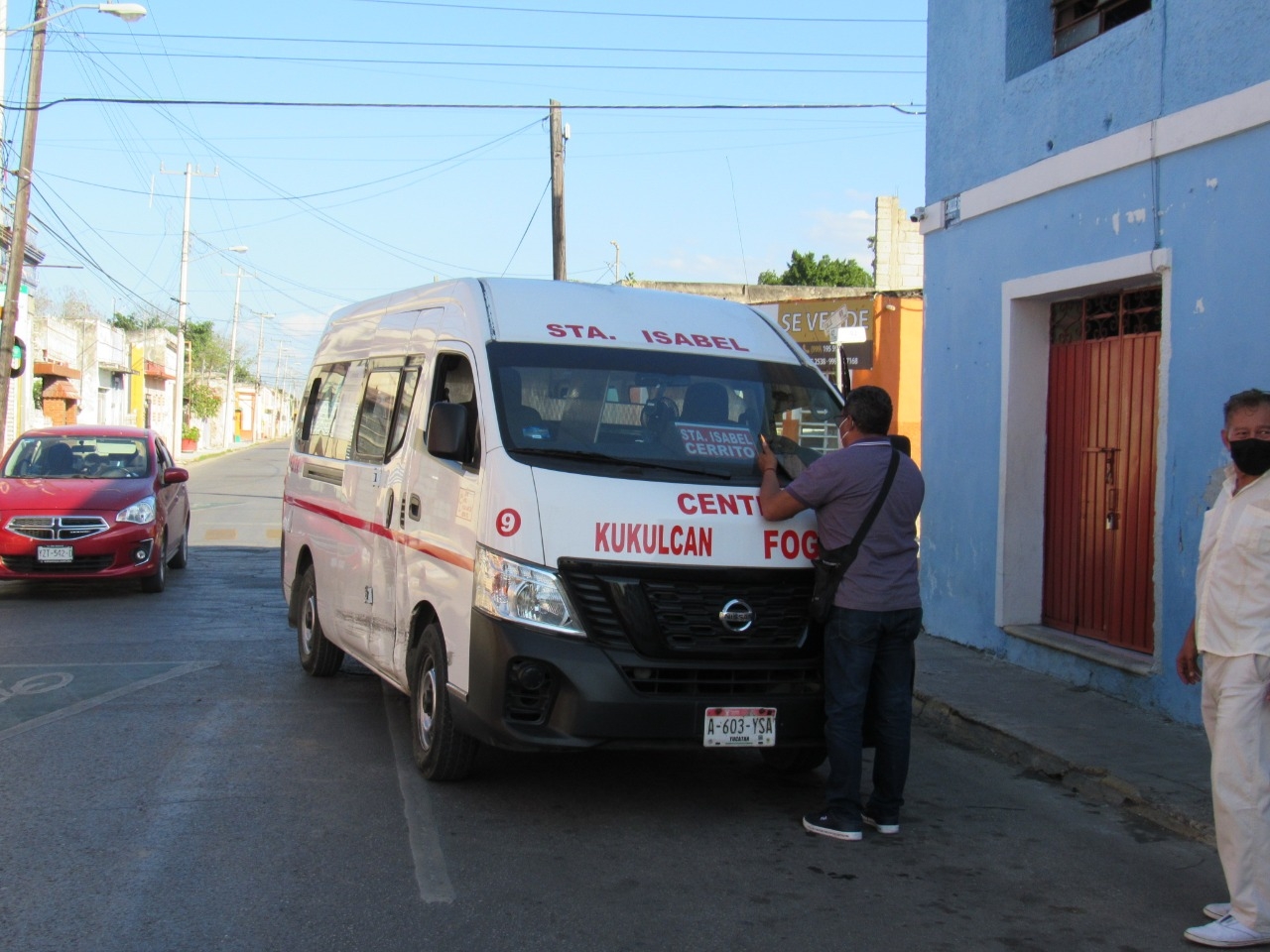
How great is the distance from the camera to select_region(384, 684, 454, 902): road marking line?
469 centimetres

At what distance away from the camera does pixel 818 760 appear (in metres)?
6.39

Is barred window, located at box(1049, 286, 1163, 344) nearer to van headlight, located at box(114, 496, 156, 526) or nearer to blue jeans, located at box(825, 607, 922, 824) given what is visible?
blue jeans, located at box(825, 607, 922, 824)

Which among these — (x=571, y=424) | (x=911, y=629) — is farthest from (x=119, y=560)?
(x=911, y=629)

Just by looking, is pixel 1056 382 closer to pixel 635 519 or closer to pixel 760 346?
pixel 760 346

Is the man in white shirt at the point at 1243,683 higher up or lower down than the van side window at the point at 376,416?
lower down

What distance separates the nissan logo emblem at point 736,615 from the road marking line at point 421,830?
4.83ft

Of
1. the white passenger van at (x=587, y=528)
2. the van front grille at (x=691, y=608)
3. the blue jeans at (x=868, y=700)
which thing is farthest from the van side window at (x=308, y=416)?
the blue jeans at (x=868, y=700)

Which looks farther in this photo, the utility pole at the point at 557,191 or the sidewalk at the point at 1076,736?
the utility pole at the point at 557,191

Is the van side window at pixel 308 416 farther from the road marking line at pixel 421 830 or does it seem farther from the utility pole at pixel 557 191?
the utility pole at pixel 557 191

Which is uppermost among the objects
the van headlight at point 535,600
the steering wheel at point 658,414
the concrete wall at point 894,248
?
the concrete wall at point 894,248

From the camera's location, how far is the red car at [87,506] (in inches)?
477

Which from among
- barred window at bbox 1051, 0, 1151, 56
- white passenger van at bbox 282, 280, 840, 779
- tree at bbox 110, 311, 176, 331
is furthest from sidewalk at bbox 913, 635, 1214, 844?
tree at bbox 110, 311, 176, 331

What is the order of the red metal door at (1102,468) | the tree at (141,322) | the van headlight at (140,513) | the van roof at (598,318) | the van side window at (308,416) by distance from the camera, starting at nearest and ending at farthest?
the van roof at (598,318) < the red metal door at (1102,468) < the van side window at (308,416) < the van headlight at (140,513) < the tree at (141,322)

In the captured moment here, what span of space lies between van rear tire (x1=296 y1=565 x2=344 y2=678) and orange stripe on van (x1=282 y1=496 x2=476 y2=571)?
0.49 metres
